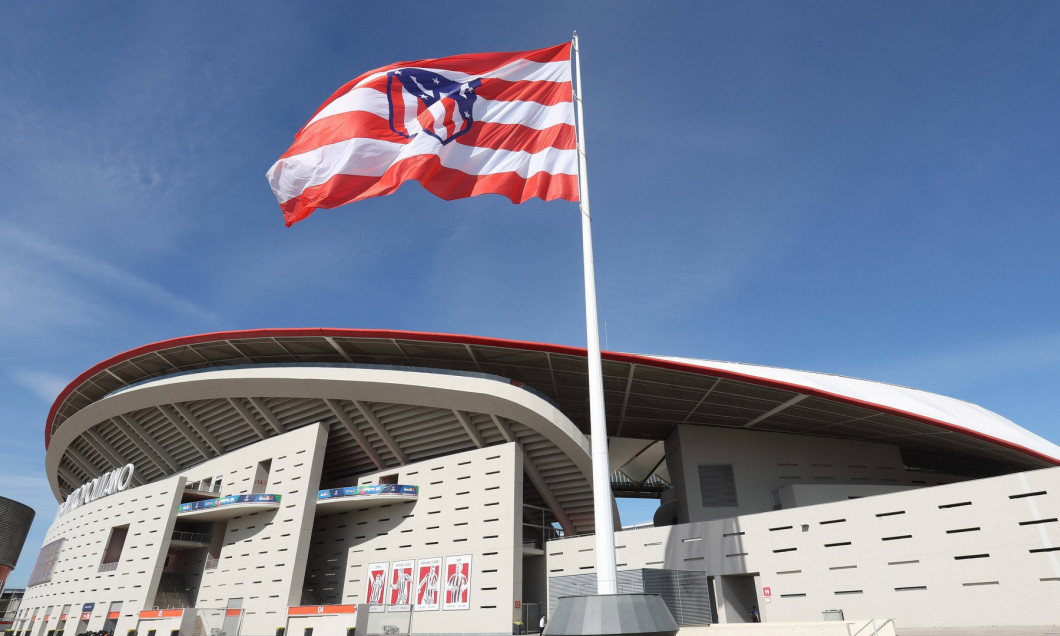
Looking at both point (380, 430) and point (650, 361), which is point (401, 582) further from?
point (650, 361)

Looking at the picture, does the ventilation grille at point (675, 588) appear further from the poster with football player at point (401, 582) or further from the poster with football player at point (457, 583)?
the poster with football player at point (401, 582)

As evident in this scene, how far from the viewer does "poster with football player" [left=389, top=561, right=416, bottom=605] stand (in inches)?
1152

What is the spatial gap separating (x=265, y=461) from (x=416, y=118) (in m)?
29.2

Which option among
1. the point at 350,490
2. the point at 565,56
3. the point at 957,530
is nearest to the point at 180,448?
the point at 350,490

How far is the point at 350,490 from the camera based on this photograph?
105 feet

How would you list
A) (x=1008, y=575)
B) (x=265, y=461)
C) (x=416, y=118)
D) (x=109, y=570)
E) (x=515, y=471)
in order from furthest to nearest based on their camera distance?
(x=109, y=570) < (x=265, y=461) < (x=515, y=471) < (x=1008, y=575) < (x=416, y=118)

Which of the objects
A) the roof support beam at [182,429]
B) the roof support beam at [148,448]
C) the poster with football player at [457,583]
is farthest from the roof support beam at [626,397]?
the roof support beam at [148,448]

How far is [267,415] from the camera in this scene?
116ft

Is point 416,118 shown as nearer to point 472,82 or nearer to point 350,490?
point 472,82

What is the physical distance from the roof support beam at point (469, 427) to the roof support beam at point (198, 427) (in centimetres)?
1985

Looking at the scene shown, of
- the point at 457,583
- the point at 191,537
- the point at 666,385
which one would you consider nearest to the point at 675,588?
the point at 457,583

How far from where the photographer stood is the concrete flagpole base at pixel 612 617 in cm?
655

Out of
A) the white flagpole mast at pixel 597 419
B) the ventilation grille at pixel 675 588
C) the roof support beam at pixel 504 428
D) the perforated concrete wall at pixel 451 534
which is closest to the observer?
the white flagpole mast at pixel 597 419

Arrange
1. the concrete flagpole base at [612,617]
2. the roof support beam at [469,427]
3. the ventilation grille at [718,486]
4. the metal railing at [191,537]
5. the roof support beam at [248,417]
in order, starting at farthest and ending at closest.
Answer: the metal railing at [191,537]
the roof support beam at [248,417]
the ventilation grille at [718,486]
the roof support beam at [469,427]
the concrete flagpole base at [612,617]
